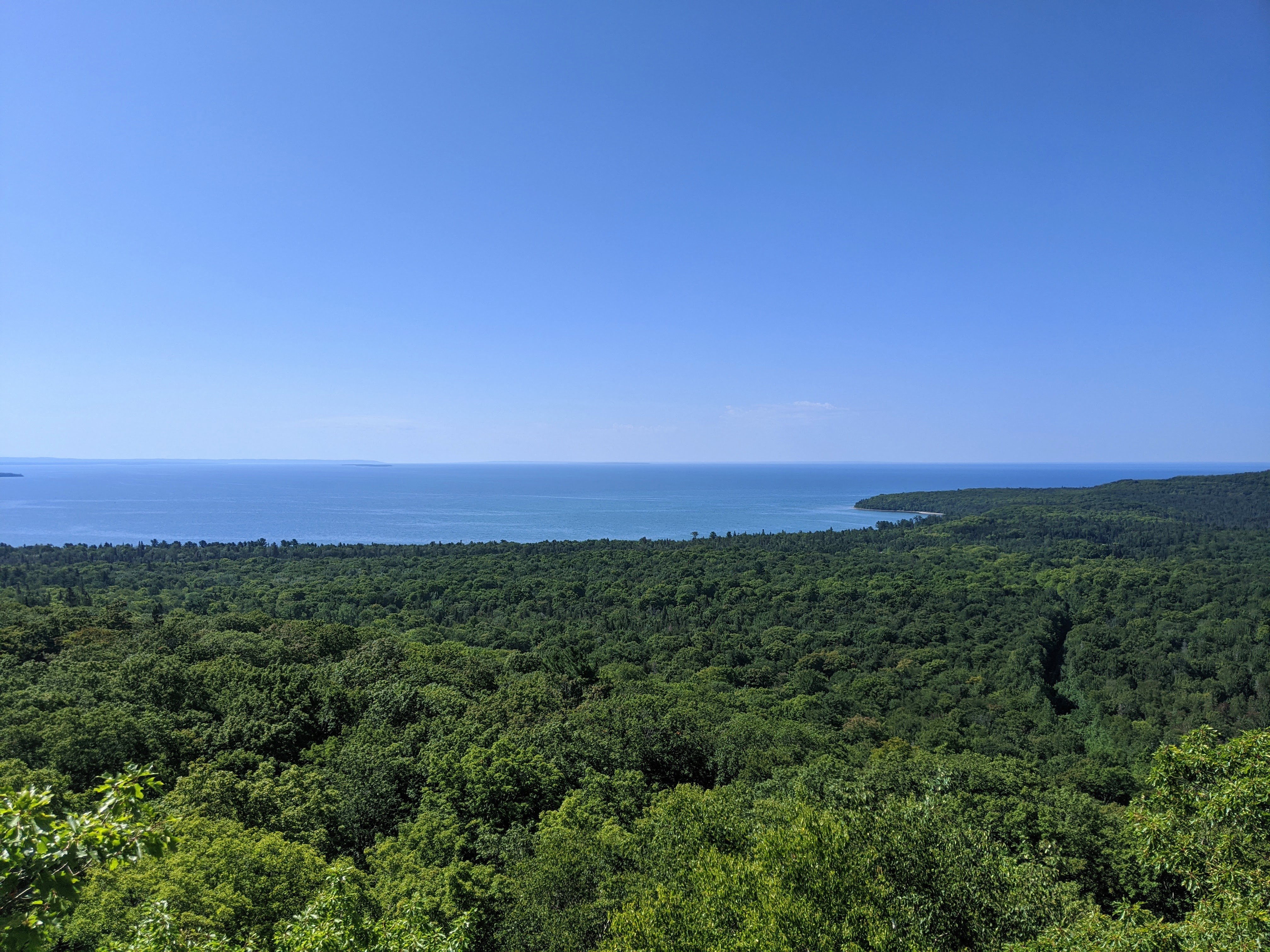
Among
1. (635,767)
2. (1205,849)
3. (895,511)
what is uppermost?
(1205,849)

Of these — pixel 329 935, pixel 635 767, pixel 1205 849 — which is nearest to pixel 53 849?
pixel 329 935

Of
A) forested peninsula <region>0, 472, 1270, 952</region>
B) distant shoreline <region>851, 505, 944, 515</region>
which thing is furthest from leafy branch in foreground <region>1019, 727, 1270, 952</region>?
distant shoreline <region>851, 505, 944, 515</region>

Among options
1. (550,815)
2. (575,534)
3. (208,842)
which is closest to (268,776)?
(208,842)

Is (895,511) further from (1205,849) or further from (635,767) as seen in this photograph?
(1205,849)

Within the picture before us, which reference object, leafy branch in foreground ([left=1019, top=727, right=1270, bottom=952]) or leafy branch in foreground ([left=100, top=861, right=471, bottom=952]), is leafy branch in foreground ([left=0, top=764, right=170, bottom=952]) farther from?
leafy branch in foreground ([left=1019, top=727, right=1270, bottom=952])

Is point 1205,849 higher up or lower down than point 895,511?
higher up

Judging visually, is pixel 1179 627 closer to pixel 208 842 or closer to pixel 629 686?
pixel 629 686
